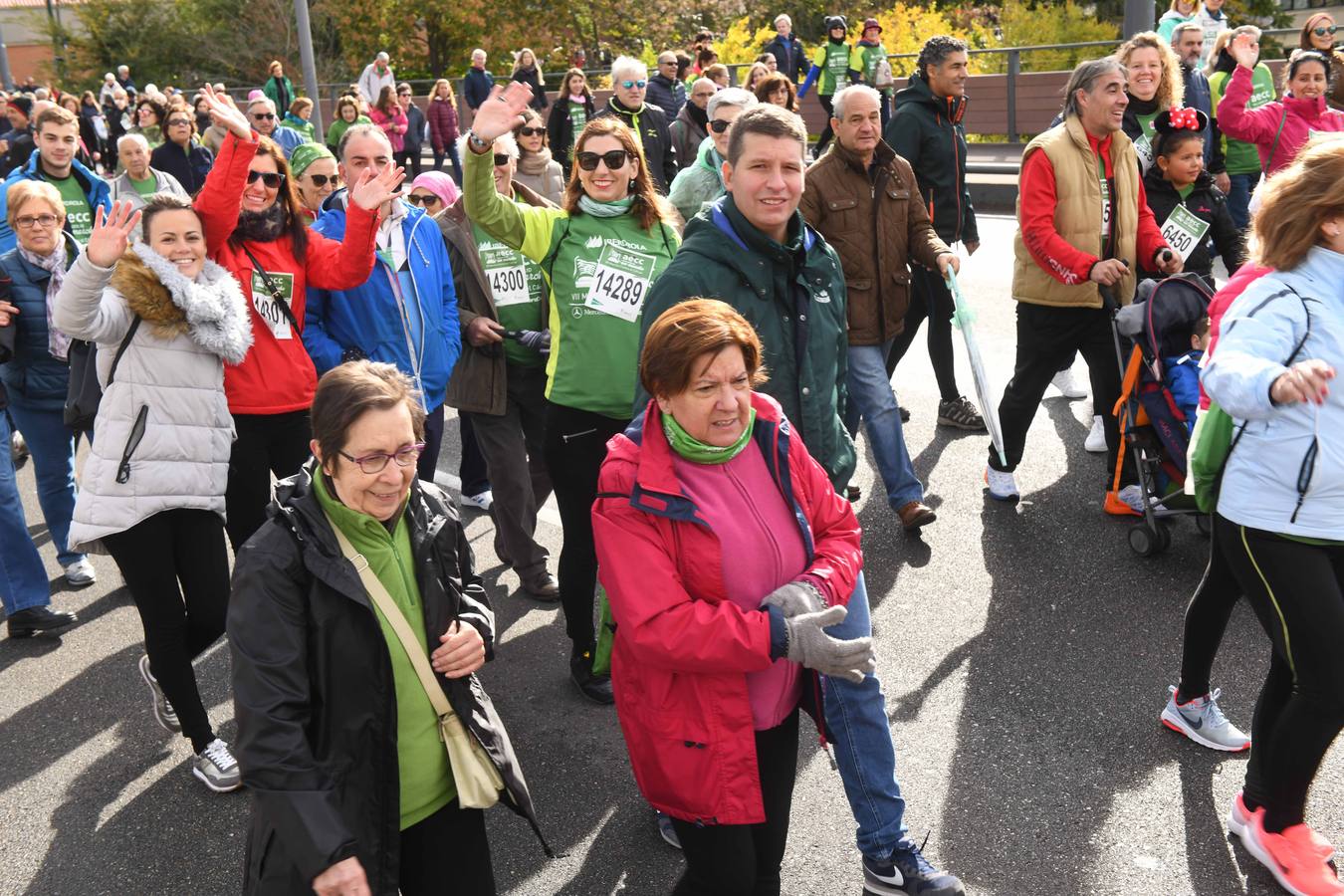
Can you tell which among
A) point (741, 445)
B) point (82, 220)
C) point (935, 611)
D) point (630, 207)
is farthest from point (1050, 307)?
point (82, 220)

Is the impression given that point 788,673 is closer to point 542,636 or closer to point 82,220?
point 542,636

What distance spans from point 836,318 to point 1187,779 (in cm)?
184

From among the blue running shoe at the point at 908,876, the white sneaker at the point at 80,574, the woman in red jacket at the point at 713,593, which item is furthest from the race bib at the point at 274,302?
the blue running shoe at the point at 908,876

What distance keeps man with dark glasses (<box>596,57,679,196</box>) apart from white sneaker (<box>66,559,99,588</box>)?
5.74m

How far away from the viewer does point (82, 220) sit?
26.1 feet

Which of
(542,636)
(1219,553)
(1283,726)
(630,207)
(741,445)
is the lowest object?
(542,636)

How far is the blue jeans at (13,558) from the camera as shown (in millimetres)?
5738

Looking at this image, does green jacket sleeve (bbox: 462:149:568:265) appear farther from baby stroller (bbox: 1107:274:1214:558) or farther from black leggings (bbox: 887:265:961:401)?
black leggings (bbox: 887:265:961:401)

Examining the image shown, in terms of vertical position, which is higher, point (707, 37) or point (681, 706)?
point (707, 37)

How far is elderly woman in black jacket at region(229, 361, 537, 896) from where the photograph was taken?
257 centimetres

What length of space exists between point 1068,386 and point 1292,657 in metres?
4.80

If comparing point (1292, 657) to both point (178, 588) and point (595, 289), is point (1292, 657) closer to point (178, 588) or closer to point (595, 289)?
point (595, 289)

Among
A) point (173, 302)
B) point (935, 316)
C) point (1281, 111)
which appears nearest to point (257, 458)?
point (173, 302)

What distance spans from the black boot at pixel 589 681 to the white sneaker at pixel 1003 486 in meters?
2.47
